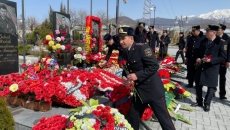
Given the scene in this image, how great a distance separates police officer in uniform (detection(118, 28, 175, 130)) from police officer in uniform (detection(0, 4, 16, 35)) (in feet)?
12.2

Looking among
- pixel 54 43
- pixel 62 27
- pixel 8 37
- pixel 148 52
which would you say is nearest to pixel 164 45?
pixel 62 27

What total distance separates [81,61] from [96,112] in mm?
4953

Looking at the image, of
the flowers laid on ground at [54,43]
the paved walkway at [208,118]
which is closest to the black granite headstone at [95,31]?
the flowers laid on ground at [54,43]

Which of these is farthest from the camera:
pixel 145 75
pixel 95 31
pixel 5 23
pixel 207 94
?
pixel 95 31

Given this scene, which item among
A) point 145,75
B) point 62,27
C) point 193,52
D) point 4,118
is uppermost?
point 62,27

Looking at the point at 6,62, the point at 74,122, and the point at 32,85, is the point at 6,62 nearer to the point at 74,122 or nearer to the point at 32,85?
the point at 32,85

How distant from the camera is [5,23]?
4.68m

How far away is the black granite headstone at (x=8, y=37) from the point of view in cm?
464

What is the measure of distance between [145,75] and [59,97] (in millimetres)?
1900

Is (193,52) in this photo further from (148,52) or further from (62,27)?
(62,27)

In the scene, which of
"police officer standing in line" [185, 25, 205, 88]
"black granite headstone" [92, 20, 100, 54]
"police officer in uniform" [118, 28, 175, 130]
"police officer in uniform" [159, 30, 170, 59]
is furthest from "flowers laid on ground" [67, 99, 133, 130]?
"police officer in uniform" [159, 30, 170, 59]

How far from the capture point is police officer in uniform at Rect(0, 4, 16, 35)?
4.58 metres

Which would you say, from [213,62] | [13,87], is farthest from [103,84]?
[213,62]

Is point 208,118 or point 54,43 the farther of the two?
point 54,43
